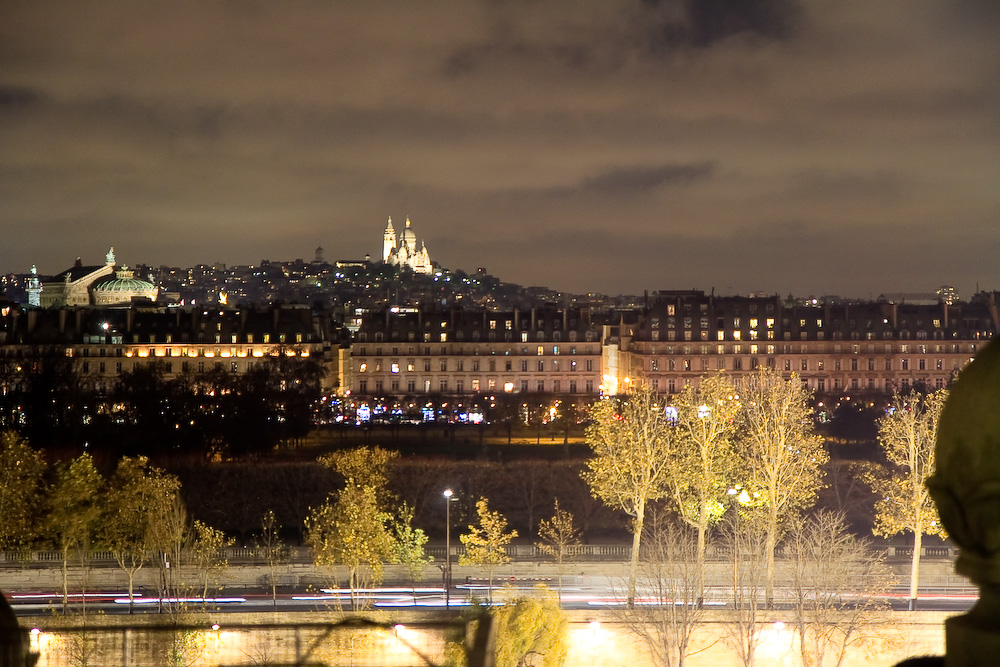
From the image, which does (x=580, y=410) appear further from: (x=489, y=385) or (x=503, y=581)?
(x=503, y=581)

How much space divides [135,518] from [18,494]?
2.41 metres

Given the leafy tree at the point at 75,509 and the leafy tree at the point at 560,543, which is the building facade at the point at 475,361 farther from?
the leafy tree at the point at 75,509

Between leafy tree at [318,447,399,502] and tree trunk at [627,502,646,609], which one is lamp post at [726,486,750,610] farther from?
leafy tree at [318,447,399,502]

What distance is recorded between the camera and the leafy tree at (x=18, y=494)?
24094 millimetres

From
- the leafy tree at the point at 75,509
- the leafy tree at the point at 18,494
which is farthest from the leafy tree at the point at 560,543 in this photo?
the leafy tree at the point at 18,494

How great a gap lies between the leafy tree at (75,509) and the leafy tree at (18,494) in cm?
38

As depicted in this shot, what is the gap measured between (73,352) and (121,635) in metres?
65.2

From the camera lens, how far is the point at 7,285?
162 meters

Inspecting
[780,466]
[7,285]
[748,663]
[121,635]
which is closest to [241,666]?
[121,635]

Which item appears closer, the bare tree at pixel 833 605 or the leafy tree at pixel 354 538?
the bare tree at pixel 833 605

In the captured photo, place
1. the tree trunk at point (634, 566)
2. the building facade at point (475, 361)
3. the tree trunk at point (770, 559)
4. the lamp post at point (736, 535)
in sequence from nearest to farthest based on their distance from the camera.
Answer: the lamp post at point (736, 535), the tree trunk at point (770, 559), the tree trunk at point (634, 566), the building facade at point (475, 361)

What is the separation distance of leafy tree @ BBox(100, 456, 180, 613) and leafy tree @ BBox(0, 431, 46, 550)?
150cm

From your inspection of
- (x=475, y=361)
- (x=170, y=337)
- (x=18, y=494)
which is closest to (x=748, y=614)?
(x=18, y=494)

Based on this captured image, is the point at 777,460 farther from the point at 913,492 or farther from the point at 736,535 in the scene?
the point at 736,535
